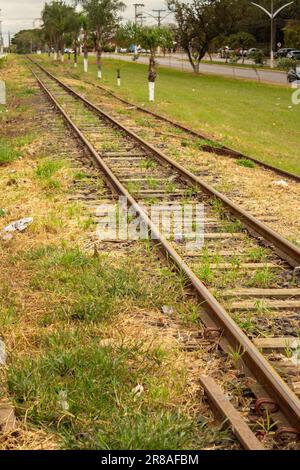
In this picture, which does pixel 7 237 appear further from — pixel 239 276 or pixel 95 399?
pixel 95 399

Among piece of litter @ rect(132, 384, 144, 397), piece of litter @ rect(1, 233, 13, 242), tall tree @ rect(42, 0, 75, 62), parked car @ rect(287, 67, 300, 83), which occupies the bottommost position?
piece of litter @ rect(132, 384, 144, 397)

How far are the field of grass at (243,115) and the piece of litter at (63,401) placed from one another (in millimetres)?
11258

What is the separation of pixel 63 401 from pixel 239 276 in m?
3.01

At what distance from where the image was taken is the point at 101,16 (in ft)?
158

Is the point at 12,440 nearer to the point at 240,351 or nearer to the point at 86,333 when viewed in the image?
the point at 86,333

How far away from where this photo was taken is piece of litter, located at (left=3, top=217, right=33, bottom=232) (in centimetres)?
821

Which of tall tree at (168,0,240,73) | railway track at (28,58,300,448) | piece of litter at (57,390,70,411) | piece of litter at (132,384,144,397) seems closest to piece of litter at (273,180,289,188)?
railway track at (28,58,300,448)

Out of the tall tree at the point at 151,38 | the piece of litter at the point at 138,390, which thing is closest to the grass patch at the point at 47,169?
the piece of litter at the point at 138,390

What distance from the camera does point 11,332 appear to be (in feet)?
16.8

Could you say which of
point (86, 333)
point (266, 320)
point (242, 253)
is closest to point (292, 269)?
point (242, 253)

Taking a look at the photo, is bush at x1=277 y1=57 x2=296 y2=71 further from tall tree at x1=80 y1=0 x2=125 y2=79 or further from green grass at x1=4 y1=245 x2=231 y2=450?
green grass at x1=4 y1=245 x2=231 y2=450

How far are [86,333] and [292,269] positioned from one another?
2.69 meters

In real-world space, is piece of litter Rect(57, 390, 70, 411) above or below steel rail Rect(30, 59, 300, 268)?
below

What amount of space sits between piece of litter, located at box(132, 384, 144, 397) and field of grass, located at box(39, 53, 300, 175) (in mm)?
10924
